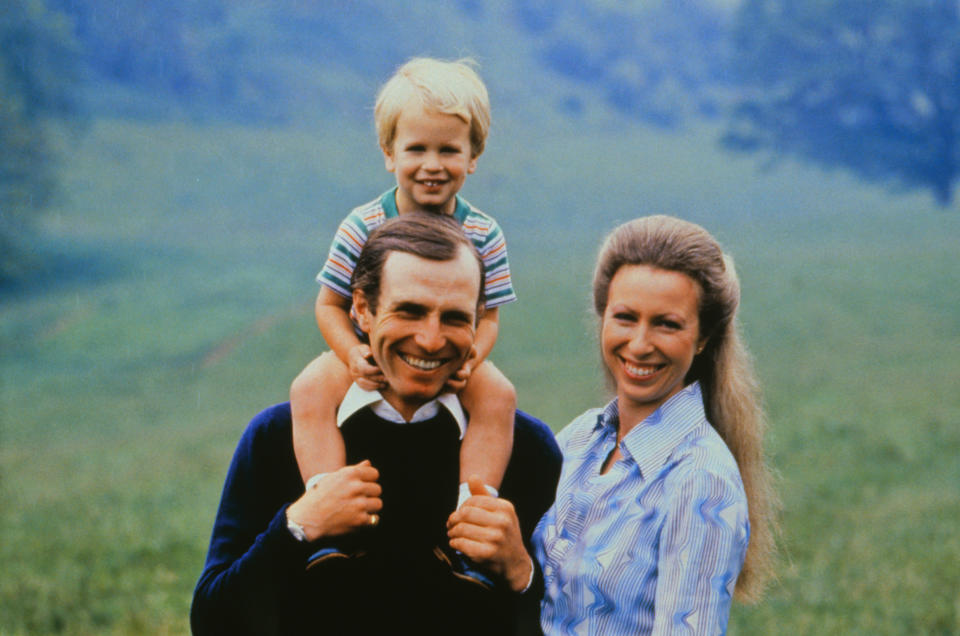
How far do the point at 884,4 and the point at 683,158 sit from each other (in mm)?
8321

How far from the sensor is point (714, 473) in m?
2.92

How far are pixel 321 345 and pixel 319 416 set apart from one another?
A: 1951cm

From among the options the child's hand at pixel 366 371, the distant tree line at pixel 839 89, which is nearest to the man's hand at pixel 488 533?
the child's hand at pixel 366 371

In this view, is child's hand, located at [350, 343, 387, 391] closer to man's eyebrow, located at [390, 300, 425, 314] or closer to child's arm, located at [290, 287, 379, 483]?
child's arm, located at [290, 287, 379, 483]

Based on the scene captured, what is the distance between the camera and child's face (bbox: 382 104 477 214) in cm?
344

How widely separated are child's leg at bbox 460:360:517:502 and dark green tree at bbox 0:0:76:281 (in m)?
25.4

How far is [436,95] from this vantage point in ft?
11.3

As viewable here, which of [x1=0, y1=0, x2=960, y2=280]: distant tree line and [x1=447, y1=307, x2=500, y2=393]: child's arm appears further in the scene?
[x1=0, y1=0, x2=960, y2=280]: distant tree line

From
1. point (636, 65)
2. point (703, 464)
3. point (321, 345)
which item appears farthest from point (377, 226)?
point (636, 65)

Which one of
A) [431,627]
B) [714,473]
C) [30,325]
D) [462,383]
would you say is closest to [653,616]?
[714,473]

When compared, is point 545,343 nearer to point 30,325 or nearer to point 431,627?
point 30,325

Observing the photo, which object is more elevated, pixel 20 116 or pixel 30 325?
pixel 20 116

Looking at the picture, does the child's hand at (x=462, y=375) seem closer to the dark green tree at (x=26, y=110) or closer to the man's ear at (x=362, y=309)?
the man's ear at (x=362, y=309)

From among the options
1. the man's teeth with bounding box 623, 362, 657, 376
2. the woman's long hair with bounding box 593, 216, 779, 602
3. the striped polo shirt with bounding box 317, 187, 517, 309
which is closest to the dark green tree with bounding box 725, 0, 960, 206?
the woman's long hair with bounding box 593, 216, 779, 602
